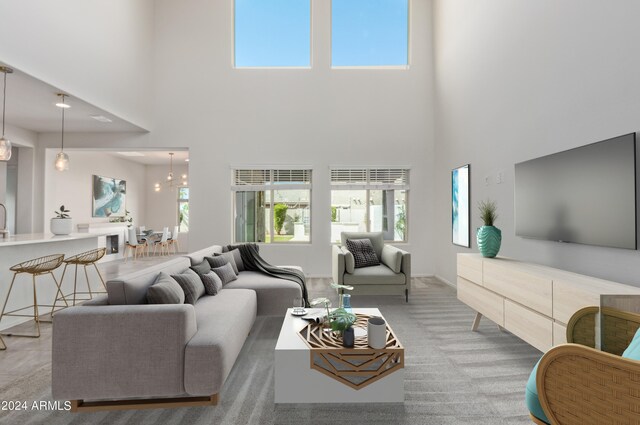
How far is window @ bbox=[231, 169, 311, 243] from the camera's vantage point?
688cm

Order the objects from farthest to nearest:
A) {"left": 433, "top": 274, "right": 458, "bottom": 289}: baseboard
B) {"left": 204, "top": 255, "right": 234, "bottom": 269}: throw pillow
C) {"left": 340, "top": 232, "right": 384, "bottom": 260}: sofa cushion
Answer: {"left": 433, "top": 274, "right": 458, "bottom": 289}: baseboard, {"left": 340, "top": 232, "right": 384, "bottom": 260}: sofa cushion, {"left": 204, "top": 255, "right": 234, "bottom": 269}: throw pillow

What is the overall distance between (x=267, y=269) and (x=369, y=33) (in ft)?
17.8

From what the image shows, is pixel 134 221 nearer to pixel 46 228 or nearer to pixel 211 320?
pixel 46 228

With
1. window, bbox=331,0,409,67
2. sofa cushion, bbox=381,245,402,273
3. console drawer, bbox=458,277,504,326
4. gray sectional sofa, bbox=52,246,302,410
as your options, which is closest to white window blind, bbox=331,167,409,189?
A: sofa cushion, bbox=381,245,402,273

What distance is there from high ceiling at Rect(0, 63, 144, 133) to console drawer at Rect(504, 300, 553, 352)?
571cm

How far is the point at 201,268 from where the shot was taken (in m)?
3.61

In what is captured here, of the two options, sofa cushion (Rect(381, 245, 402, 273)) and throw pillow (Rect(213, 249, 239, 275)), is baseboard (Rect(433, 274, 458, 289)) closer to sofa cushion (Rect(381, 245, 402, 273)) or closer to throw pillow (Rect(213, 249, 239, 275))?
sofa cushion (Rect(381, 245, 402, 273))

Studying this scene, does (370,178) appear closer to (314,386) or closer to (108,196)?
(314,386)

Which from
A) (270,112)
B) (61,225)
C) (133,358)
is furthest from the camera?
(270,112)

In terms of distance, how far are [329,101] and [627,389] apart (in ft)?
20.6

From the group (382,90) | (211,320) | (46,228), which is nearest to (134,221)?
(46,228)

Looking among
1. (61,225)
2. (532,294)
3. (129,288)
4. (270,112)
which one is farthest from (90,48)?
(532,294)

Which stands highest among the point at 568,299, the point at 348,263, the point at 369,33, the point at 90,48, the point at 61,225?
the point at 369,33

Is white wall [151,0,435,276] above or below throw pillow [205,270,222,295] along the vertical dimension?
above
